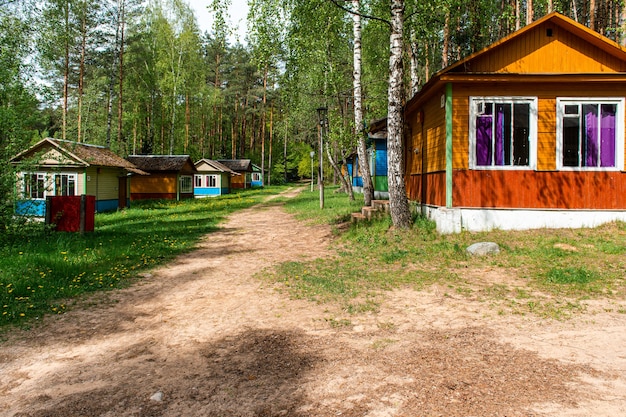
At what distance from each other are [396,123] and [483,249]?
3.99m

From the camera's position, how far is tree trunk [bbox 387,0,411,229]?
10.8m

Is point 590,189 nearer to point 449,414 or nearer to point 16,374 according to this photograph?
point 449,414

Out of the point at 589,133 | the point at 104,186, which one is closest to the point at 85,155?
the point at 104,186

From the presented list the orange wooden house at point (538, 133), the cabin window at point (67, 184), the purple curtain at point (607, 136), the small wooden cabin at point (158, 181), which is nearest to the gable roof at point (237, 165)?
the small wooden cabin at point (158, 181)

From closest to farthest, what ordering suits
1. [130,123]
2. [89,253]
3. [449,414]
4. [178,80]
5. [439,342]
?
1. [449,414]
2. [439,342]
3. [89,253]
4. [178,80]
5. [130,123]

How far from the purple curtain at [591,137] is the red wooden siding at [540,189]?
13.2 inches

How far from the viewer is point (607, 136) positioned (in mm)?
10648

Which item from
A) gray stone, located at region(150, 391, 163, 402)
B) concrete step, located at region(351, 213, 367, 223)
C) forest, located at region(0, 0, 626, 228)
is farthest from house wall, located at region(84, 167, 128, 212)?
gray stone, located at region(150, 391, 163, 402)

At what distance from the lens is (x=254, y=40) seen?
15.4 meters

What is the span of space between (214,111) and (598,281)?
183 feet

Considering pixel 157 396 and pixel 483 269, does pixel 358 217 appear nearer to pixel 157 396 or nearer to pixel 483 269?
pixel 483 269

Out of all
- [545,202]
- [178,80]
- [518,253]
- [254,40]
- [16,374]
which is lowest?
[16,374]

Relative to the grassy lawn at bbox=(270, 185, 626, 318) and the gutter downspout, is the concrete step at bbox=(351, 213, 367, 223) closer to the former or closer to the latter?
the grassy lawn at bbox=(270, 185, 626, 318)

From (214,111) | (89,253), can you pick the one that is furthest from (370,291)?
(214,111)
